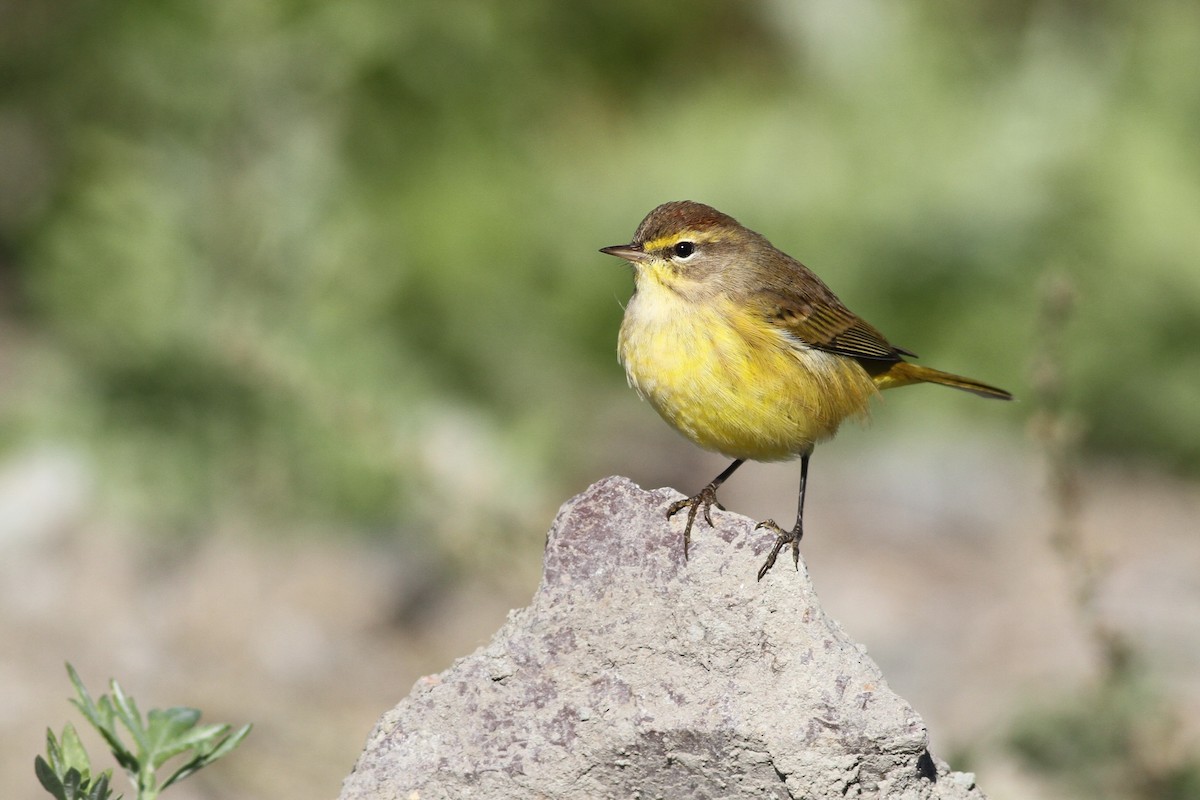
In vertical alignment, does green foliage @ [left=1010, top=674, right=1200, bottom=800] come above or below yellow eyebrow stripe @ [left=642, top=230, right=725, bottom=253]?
below

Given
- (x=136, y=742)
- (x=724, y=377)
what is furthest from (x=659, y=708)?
(x=724, y=377)

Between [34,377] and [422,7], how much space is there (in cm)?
315

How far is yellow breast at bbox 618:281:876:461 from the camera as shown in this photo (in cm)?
445

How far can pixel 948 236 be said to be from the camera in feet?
31.8

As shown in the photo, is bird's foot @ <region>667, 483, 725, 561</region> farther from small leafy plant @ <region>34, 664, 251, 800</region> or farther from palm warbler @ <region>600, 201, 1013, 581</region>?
small leafy plant @ <region>34, 664, 251, 800</region>

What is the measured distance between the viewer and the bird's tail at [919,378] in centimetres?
543

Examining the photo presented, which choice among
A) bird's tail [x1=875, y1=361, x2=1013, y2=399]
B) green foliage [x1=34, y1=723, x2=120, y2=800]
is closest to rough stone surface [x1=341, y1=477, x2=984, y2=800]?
green foliage [x1=34, y1=723, x2=120, y2=800]

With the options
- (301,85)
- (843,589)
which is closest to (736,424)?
(843,589)

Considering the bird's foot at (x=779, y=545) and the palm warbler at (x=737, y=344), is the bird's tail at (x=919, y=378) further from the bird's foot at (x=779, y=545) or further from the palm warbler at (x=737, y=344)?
the bird's foot at (x=779, y=545)

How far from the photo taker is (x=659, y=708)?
321 cm

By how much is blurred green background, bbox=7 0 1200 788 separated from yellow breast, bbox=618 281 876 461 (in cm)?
250

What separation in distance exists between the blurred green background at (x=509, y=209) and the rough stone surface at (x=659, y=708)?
374 cm

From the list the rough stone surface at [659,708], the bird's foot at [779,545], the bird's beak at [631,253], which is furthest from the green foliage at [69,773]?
the bird's beak at [631,253]

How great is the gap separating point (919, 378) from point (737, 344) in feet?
3.73
